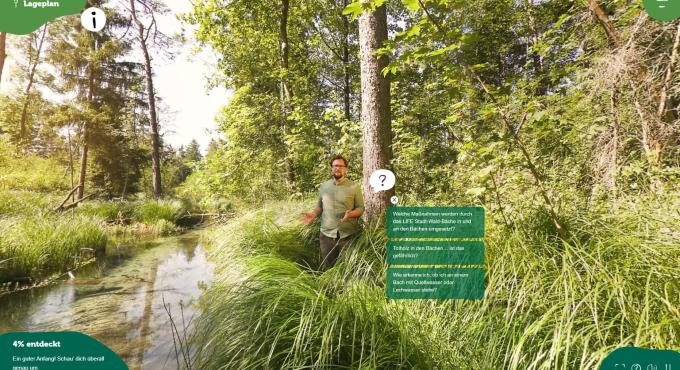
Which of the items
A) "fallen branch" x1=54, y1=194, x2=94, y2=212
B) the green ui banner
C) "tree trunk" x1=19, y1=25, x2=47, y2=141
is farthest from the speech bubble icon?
"tree trunk" x1=19, y1=25, x2=47, y2=141

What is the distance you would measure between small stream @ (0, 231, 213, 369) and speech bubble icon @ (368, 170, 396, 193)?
219 centimetres

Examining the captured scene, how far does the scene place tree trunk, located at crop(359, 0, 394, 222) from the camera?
10.6 feet

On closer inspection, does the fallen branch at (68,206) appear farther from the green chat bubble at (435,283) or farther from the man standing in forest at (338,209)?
the green chat bubble at (435,283)

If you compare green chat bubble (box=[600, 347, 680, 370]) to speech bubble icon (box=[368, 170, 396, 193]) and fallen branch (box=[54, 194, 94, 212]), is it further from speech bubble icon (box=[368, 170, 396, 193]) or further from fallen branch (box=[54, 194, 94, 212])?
fallen branch (box=[54, 194, 94, 212])

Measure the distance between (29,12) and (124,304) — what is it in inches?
131

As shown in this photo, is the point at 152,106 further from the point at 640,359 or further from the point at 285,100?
the point at 285,100

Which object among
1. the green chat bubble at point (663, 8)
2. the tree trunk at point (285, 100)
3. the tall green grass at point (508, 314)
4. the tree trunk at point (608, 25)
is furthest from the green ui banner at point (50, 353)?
the tree trunk at point (608, 25)

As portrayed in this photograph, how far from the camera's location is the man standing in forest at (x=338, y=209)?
312cm

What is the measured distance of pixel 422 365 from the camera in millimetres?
Result: 1607

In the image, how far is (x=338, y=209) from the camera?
3.19 m

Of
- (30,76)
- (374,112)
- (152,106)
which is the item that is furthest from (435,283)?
(30,76)

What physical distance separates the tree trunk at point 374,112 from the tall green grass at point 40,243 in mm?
3681

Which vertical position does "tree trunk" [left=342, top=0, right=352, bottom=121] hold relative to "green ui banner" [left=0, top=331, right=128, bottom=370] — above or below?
above

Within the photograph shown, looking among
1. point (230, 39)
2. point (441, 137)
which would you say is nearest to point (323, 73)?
point (230, 39)
